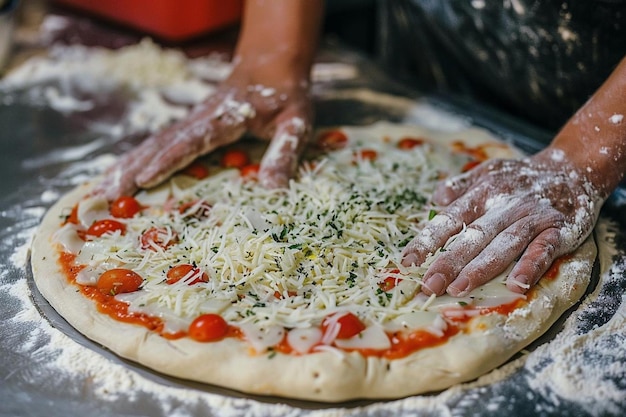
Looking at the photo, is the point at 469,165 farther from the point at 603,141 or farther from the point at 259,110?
the point at 259,110

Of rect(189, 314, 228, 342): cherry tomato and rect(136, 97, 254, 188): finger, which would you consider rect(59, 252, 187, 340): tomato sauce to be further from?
rect(136, 97, 254, 188): finger

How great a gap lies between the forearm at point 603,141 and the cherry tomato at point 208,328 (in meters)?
1.28

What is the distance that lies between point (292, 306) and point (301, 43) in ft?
4.76

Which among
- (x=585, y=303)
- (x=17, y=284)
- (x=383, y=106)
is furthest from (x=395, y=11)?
(x=17, y=284)

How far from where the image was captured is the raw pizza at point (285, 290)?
194cm

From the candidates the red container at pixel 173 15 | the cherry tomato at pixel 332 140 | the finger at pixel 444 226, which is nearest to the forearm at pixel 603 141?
the finger at pixel 444 226

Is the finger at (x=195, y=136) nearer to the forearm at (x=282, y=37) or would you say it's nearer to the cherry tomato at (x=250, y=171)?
the cherry tomato at (x=250, y=171)

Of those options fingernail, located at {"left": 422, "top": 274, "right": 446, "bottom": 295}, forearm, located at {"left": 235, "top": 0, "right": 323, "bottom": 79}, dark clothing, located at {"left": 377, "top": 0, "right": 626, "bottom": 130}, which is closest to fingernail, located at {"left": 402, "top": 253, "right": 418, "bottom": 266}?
fingernail, located at {"left": 422, "top": 274, "right": 446, "bottom": 295}

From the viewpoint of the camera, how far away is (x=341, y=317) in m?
2.00

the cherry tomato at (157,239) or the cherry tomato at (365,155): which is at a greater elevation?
the cherry tomato at (157,239)

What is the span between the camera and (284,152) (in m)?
2.80

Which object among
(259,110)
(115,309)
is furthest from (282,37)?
(115,309)

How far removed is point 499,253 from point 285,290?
25.5 inches

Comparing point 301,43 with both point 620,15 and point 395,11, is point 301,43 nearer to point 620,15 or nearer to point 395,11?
point 395,11
